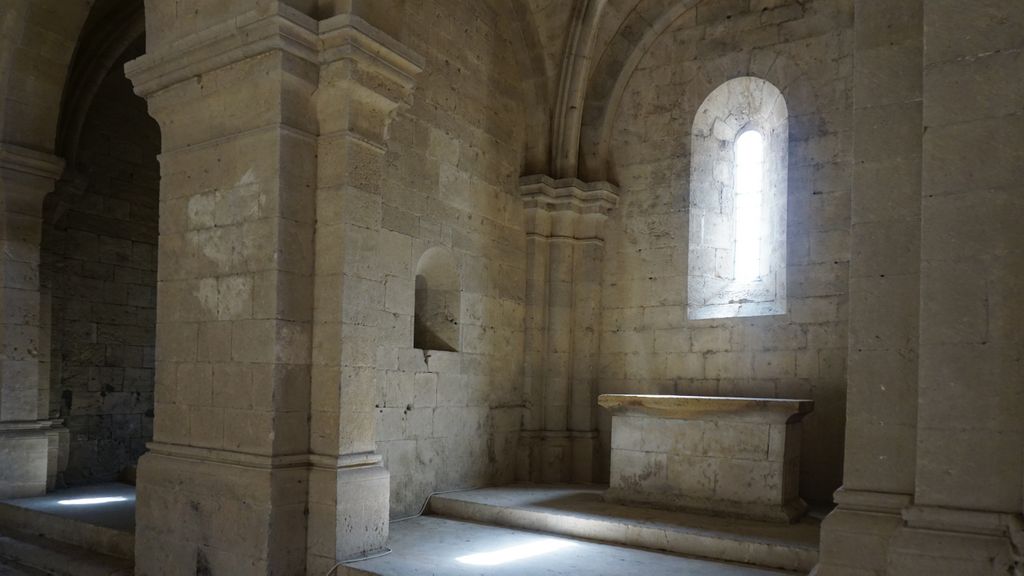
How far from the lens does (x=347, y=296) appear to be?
190 inches

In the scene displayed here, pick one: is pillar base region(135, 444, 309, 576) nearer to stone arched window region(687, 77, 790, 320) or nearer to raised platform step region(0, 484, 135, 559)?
raised platform step region(0, 484, 135, 559)

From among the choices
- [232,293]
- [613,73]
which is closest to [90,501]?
[232,293]

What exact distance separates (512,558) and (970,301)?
3.41 metres

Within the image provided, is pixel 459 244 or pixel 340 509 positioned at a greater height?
pixel 459 244

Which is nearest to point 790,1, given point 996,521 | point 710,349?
point 710,349

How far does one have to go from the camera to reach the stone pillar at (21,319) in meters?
7.11

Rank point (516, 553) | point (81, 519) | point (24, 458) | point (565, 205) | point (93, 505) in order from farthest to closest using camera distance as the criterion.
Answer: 1. point (565, 205)
2. point (24, 458)
3. point (93, 505)
4. point (81, 519)
5. point (516, 553)

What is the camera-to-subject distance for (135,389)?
30.6ft

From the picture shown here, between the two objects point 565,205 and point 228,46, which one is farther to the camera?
point 565,205

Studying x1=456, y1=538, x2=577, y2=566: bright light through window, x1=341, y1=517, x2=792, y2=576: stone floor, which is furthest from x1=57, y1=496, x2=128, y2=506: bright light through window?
x1=456, y1=538, x2=577, y2=566: bright light through window

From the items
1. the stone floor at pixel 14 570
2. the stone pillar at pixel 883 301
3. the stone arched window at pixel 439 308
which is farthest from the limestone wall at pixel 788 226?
the stone floor at pixel 14 570

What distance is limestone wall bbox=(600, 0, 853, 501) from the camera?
23.4ft

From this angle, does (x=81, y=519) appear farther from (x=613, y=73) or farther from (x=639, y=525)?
(x=613, y=73)

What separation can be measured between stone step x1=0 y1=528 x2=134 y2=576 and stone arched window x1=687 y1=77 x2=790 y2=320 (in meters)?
5.72
